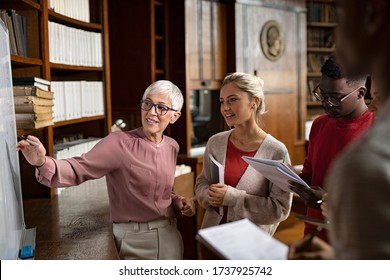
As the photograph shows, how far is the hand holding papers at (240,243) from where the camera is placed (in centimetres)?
104

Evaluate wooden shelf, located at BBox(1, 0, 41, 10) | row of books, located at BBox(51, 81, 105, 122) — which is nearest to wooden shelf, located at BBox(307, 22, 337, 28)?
row of books, located at BBox(51, 81, 105, 122)

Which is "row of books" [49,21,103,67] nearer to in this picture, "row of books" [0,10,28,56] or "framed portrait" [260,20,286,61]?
"row of books" [0,10,28,56]

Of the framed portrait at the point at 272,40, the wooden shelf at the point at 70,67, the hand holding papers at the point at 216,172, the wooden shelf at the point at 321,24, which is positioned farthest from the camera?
the wooden shelf at the point at 321,24

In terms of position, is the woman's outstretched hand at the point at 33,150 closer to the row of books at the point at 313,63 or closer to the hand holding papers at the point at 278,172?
the hand holding papers at the point at 278,172

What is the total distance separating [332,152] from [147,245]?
2.11 feet

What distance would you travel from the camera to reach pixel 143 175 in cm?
173

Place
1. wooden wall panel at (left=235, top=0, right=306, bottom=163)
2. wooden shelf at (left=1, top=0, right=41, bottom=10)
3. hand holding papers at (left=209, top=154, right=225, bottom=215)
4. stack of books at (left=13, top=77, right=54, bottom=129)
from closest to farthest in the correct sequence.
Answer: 1. hand holding papers at (left=209, top=154, right=225, bottom=215)
2. stack of books at (left=13, top=77, right=54, bottom=129)
3. wooden shelf at (left=1, top=0, right=41, bottom=10)
4. wooden wall panel at (left=235, top=0, right=306, bottom=163)

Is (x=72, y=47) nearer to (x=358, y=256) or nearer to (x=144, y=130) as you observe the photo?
(x=144, y=130)

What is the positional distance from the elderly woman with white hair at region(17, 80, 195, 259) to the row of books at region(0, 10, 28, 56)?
74cm

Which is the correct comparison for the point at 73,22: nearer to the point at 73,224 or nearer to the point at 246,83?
the point at 73,224

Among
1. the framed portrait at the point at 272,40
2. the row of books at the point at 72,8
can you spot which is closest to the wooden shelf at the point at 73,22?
the row of books at the point at 72,8

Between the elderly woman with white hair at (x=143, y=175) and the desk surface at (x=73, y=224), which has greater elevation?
the elderly woman with white hair at (x=143, y=175)

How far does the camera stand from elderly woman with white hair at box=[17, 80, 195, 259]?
5.61 ft

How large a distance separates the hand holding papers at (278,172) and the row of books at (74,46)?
1.26 m
